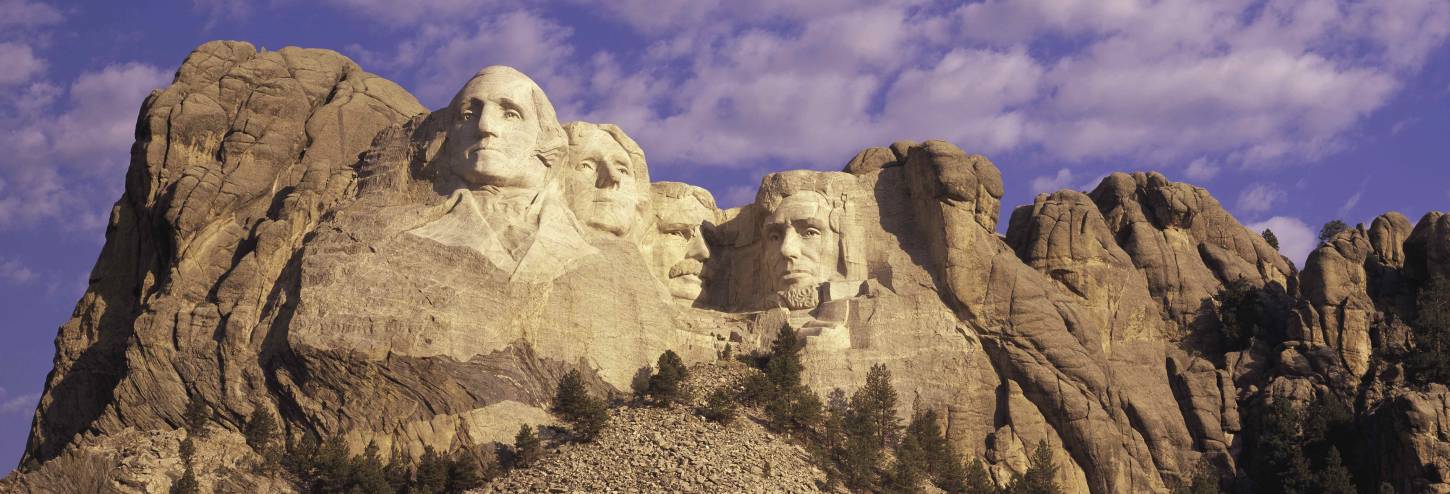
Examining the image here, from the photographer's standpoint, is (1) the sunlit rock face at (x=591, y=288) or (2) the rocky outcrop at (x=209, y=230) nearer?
(1) the sunlit rock face at (x=591, y=288)

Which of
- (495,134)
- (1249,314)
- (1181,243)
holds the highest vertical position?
(1181,243)

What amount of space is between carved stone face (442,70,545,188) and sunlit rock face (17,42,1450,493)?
79 mm

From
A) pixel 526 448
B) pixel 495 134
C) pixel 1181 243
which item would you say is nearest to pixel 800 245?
pixel 495 134

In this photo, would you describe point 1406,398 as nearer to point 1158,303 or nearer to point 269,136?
point 1158,303

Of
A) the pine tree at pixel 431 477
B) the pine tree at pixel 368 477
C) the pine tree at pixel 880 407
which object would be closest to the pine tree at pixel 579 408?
the pine tree at pixel 431 477

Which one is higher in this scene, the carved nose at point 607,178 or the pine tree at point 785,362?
the carved nose at point 607,178

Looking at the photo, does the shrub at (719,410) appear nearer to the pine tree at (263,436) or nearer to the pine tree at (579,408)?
the pine tree at (579,408)

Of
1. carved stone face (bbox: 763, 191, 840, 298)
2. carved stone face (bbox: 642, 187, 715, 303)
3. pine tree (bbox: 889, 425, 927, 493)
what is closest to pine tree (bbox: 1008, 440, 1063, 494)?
pine tree (bbox: 889, 425, 927, 493)

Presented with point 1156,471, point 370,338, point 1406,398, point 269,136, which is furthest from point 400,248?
point 1406,398

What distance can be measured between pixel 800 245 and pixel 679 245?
4181 millimetres

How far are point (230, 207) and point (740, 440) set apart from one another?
15671mm

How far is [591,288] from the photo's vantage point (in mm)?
67125

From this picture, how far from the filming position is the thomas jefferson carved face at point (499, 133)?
67.3 meters

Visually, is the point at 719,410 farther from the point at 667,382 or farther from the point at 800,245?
the point at 800,245
